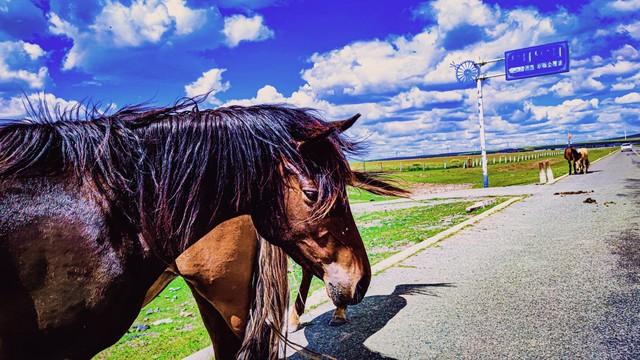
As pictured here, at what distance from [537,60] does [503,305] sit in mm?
24272

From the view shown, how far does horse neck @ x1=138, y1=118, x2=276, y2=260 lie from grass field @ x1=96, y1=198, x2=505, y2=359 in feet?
4.54

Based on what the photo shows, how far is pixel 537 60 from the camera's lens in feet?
80.2

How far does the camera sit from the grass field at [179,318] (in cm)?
389

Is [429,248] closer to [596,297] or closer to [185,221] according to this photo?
[596,297]

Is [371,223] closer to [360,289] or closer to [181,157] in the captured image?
[360,289]

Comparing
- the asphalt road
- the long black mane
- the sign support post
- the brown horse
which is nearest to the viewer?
the long black mane

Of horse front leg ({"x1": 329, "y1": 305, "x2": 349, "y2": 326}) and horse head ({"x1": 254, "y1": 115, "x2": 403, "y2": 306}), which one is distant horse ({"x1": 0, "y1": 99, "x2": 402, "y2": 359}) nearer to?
horse head ({"x1": 254, "y1": 115, "x2": 403, "y2": 306})

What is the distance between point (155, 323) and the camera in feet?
15.7

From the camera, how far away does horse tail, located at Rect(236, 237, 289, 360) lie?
2809 millimetres

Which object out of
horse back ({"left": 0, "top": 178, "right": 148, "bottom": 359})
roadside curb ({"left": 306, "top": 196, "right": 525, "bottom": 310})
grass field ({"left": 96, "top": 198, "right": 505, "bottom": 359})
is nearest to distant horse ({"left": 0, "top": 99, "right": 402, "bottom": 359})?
horse back ({"left": 0, "top": 178, "right": 148, "bottom": 359})

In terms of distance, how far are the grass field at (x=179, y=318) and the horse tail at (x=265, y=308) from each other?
1.10 ft

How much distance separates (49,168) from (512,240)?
793cm

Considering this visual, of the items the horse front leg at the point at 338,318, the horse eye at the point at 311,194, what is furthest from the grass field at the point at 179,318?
the horse eye at the point at 311,194

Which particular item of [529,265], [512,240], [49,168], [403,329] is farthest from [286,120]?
[512,240]
